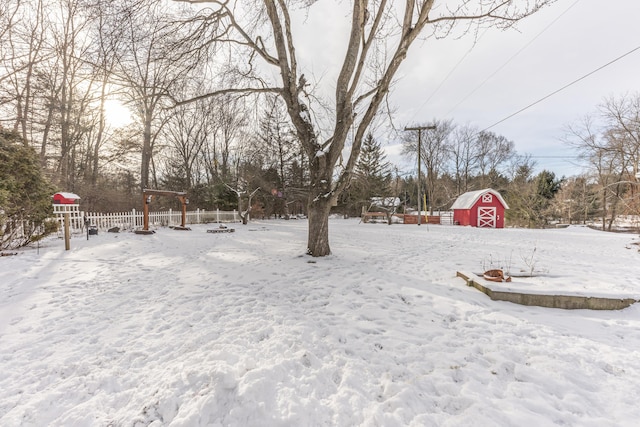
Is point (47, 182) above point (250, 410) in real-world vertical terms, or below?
above

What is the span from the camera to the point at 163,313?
332cm

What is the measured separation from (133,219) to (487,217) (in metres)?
22.3

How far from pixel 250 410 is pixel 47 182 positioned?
10581 millimetres

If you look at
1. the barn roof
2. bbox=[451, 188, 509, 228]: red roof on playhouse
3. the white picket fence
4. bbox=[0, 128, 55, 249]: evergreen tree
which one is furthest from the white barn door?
bbox=[0, 128, 55, 249]: evergreen tree

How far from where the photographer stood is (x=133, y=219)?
13.6 metres

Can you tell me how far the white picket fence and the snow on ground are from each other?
6.91 meters

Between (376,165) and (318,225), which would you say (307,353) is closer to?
(318,225)

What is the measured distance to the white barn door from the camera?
17609 mm

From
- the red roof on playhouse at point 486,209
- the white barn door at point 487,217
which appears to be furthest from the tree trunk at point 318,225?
the white barn door at point 487,217

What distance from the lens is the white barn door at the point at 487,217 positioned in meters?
17.6

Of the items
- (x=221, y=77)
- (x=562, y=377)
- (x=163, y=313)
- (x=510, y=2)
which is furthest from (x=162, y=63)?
(x=562, y=377)

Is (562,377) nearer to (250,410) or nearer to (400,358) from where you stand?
(400,358)

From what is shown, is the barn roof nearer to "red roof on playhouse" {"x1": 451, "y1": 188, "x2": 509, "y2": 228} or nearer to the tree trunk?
"red roof on playhouse" {"x1": 451, "y1": 188, "x2": 509, "y2": 228}

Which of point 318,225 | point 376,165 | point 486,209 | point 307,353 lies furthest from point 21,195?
point 376,165
